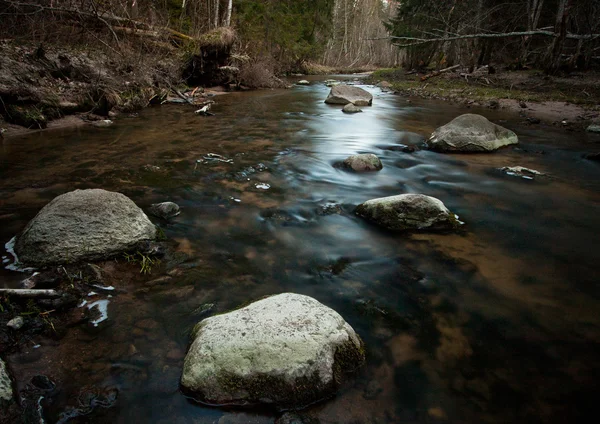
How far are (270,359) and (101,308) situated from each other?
1.33 m

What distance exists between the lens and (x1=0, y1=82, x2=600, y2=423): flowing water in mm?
1890

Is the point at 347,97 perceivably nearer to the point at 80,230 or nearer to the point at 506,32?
the point at 506,32

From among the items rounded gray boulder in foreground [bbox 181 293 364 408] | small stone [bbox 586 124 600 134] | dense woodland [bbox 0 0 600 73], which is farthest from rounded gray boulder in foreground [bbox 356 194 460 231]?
small stone [bbox 586 124 600 134]

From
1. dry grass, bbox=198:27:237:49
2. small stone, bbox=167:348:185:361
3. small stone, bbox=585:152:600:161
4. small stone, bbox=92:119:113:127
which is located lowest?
small stone, bbox=167:348:185:361

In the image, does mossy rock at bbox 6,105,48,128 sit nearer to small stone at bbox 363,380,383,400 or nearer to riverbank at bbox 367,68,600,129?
small stone at bbox 363,380,383,400

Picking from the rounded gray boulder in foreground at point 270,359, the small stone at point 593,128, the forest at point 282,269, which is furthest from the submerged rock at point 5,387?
the small stone at point 593,128

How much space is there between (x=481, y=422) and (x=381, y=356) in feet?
1.91

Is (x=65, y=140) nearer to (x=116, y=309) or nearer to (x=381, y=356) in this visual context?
(x=116, y=309)

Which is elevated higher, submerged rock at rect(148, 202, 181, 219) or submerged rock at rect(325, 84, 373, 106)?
submerged rock at rect(325, 84, 373, 106)

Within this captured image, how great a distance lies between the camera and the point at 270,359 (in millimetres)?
1814

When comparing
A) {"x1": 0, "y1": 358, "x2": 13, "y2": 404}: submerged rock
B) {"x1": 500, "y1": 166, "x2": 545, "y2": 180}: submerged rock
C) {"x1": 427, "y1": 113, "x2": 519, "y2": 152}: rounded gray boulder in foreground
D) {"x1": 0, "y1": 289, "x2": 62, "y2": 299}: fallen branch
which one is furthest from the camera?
{"x1": 427, "y1": 113, "x2": 519, "y2": 152}: rounded gray boulder in foreground

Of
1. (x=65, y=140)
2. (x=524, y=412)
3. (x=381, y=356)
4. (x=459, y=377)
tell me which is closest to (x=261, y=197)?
(x=381, y=356)

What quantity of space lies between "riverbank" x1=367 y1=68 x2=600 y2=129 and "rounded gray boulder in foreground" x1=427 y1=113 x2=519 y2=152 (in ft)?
10.9

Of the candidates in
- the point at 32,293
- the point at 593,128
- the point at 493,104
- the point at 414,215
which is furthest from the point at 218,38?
the point at 32,293
